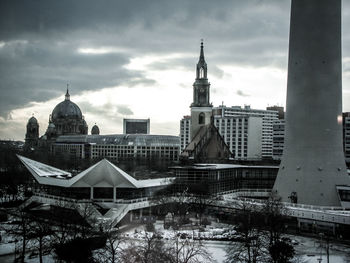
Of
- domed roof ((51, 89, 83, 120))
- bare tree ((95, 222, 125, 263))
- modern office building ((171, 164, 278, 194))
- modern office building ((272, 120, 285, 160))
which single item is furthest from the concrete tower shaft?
domed roof ((51, 89, 83, 120))

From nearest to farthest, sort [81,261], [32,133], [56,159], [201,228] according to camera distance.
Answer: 1. [81,261]
2. [201,228]
3. [56,159]
4. [32,133]

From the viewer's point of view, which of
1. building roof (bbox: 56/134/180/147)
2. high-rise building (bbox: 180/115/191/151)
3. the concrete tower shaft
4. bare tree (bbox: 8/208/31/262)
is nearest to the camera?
bare tree (bbox: 8/208/31/262)

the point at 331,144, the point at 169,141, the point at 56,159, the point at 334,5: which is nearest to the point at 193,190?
the point at 331,144

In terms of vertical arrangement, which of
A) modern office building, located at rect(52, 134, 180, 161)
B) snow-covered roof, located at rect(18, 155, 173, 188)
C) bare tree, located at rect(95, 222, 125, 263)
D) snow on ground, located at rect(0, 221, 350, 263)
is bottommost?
snow on ground, located at rect(0, 221, 350, 263)

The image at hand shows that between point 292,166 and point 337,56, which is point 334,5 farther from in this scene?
point 292,166

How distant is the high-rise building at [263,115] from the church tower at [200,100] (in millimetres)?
40935

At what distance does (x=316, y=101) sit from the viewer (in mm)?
44844

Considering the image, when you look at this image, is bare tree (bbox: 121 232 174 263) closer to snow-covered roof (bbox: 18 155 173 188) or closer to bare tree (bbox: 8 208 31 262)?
bare tree (bbox: 8 208 31 262)

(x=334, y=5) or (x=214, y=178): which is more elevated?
(x=334, y=5)

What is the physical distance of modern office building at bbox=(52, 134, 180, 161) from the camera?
146 m

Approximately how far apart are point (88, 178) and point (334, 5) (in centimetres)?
3303

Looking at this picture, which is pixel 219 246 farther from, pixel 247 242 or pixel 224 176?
pixel 224 176

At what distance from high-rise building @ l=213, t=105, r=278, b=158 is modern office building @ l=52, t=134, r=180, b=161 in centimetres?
1868

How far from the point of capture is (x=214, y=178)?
5878cm
